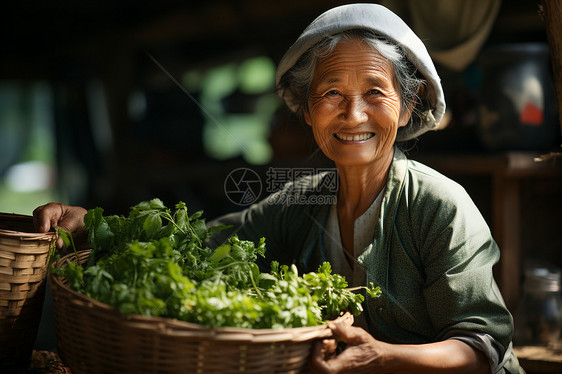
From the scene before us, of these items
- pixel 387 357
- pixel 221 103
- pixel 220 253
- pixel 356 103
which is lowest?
pixel 387 357

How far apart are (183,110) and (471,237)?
3559 millimetres

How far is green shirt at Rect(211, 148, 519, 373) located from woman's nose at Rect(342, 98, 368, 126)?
0.22 metres

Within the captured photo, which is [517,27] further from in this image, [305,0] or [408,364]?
[408,364]

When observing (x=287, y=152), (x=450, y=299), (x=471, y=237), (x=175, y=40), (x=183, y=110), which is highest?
(x=175, y=40)

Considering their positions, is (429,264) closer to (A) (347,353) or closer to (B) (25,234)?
(A) (347,353)

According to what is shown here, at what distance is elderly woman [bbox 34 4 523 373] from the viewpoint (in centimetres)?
147

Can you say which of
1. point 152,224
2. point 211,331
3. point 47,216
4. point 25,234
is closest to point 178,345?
point 211,331

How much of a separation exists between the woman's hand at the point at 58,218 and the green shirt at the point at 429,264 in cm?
74

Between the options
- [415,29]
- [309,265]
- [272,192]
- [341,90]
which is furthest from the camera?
[415,29]

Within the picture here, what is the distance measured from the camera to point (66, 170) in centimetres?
575

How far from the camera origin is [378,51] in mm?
1604

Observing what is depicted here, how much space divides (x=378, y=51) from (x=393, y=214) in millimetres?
496

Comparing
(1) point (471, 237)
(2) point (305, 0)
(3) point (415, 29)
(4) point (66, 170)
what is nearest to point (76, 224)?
(1) point (471, 237)

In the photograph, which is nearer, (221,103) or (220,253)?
(220,253)
